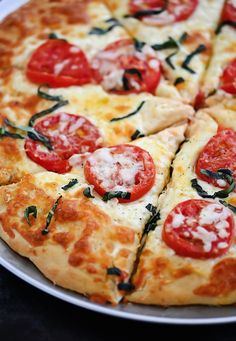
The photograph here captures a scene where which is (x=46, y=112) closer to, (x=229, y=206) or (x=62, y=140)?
(x=62, y=140)

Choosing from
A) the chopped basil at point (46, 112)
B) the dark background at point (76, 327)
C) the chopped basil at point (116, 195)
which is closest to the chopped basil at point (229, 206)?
→ the chopped basil at point (116, 195)

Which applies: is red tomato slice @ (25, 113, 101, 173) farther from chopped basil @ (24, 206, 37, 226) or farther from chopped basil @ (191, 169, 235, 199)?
chopped basil @ (191, 169, 235, 199)

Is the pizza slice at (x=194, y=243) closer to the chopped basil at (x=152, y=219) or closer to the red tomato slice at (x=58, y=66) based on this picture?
the chopped basil at (x=152, y=219)

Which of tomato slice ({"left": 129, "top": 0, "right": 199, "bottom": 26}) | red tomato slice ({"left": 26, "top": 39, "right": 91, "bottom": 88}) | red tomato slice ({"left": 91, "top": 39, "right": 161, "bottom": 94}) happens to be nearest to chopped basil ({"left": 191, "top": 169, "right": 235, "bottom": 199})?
red tomato slice ({"left": 91, "top": 39, "right": 161, "bottom": 94})

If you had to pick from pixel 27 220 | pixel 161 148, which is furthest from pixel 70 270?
pixel 161 148

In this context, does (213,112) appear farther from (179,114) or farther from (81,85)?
(81,85)

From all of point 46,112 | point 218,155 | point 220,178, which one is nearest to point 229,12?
point 218,155
